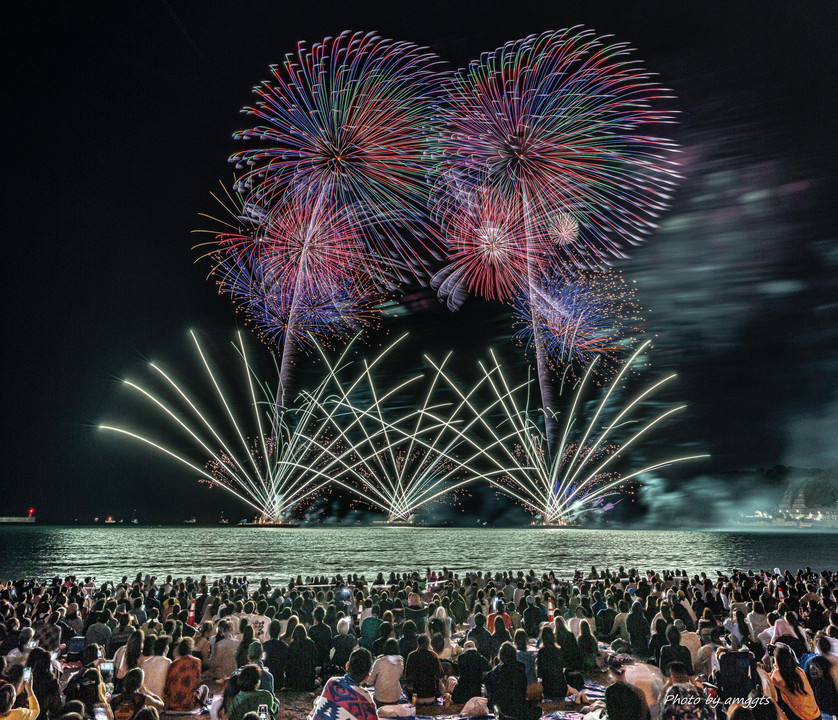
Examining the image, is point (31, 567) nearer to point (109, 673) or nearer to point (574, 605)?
point (109, 673)

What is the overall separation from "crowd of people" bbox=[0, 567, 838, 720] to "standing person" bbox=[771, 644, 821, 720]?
19 mm

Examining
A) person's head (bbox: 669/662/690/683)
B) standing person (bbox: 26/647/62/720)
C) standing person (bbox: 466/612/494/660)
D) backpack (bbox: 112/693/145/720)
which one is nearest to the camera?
backpack (bbox: 112/693/145/720)

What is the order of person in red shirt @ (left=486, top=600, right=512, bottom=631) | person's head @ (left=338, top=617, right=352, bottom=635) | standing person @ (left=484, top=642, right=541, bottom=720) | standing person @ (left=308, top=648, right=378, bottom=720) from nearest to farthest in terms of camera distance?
standing person @ (left=308, top=648, right=378, bottom=720)
standing person @ (left=484, top=642, right=541, bottom=720)
person's head @ (left=338, top=617, right=352, bottom=635)
person in red shirt @ (left=486, top=600, right=512, bottom=631)

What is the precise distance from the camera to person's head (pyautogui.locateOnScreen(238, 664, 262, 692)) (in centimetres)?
790

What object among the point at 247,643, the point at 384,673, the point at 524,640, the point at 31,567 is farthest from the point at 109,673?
the point at 31,567

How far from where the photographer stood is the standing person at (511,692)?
29.6ft

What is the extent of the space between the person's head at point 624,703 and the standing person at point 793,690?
7.68ft

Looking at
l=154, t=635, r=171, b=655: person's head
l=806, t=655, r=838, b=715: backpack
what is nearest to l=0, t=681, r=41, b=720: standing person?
l=154, t=635, r=171, b=655: person's head

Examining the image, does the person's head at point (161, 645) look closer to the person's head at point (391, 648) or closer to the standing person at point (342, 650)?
the standing person at point (342, 650)

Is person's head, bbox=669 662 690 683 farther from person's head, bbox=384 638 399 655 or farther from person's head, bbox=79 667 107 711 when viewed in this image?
person's head, bbox=79 667 107 711

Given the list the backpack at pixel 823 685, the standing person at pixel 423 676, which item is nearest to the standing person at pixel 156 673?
the standing person at pixel 423 676

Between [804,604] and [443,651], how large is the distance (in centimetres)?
1137

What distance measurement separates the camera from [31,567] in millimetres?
55000

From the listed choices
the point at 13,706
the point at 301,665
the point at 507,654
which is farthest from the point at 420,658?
the point at 13,706
